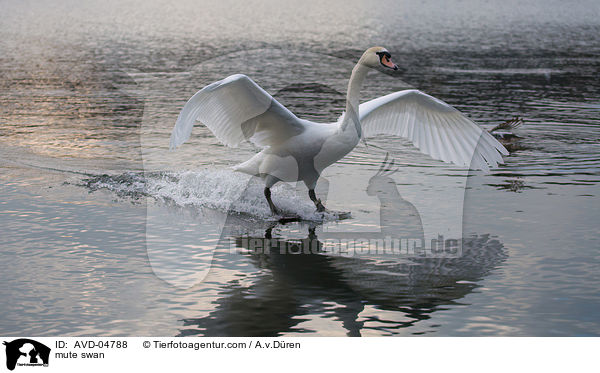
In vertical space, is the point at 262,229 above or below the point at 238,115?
below

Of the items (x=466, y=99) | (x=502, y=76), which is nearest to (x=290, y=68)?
(x=502, y=76)

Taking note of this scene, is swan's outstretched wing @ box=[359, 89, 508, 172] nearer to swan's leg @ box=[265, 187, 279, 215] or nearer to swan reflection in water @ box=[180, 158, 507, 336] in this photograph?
swan reflection in water @ box=[180, 158, 507, 336]

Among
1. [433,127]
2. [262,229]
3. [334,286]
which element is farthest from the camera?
[433,127]

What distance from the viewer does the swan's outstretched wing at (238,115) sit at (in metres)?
10.3

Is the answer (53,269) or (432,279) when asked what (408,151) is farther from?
(53,269)

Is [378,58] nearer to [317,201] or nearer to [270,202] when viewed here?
[317,201]

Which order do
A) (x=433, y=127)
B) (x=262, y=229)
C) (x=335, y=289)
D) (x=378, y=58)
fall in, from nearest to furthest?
(x=335, y=289) → (x=378, y=58) → (x=262, y=229) → (x=433, y=127)
